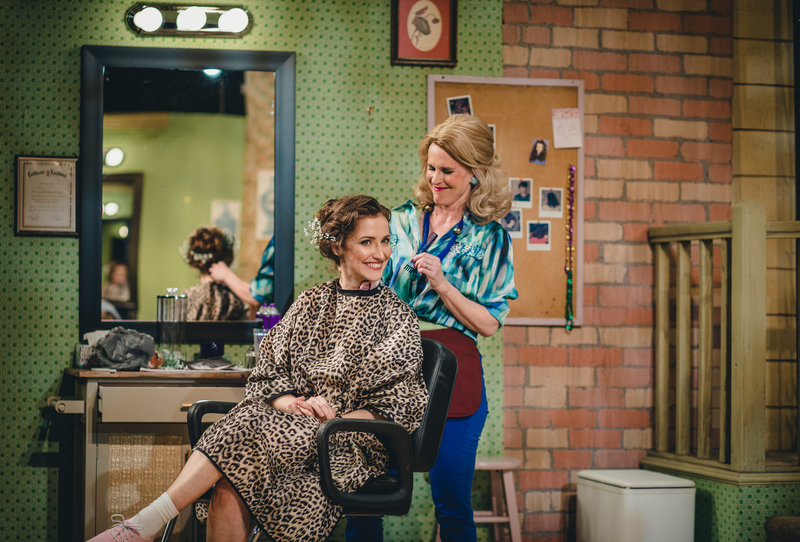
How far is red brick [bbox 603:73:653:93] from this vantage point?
3738mm

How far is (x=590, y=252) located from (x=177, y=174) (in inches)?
76.7

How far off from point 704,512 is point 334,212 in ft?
7.13

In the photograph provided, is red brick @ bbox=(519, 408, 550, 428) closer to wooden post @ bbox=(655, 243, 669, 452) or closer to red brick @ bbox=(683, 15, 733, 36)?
wooden post @ bbox=(655, 243, 669, 452)

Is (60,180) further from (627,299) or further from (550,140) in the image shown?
(627,299)

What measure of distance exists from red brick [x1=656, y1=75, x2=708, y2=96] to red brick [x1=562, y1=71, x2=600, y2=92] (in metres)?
0.31

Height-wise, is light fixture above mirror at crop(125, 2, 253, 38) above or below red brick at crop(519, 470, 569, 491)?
above

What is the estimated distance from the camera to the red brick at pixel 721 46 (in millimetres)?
3816

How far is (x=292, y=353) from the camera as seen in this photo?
2488 millimetres

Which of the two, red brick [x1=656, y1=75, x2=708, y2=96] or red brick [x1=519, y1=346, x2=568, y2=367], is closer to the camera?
red brick [x1=519, y1=346, x2=568, y2=367]

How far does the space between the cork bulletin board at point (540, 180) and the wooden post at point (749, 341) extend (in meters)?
0.70

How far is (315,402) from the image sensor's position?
7.57 feet

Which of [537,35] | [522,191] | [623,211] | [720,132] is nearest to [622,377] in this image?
[623,211]

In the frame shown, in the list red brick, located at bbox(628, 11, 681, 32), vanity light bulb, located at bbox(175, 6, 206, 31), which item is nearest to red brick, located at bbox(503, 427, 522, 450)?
red brick, located at bbox(628, 11, 681, 32)

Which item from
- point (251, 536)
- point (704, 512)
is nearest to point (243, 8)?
point (251, 536)
